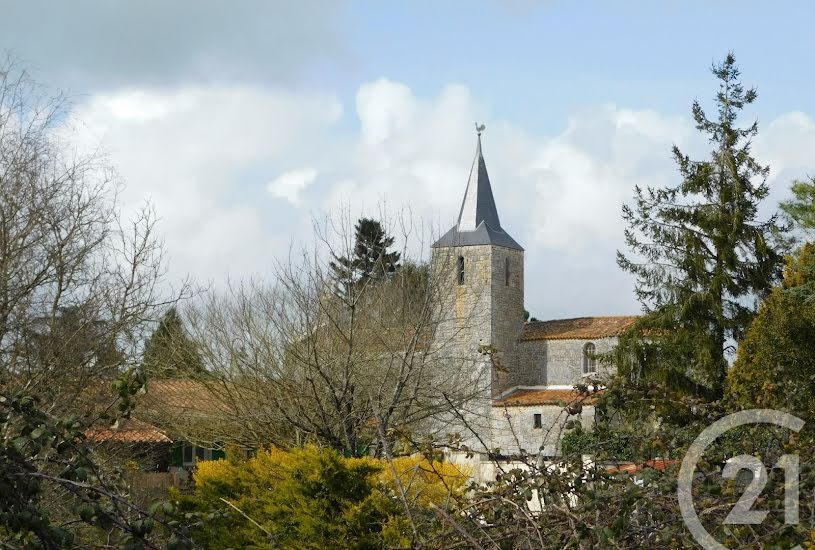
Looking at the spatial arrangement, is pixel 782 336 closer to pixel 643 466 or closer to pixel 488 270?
pixel 643 466

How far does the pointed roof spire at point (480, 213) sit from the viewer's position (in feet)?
165

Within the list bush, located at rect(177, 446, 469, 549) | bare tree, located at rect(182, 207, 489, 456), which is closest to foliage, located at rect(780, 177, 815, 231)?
bare tree, located at rect(182, 207, 489, 456)

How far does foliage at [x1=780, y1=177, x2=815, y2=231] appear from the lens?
1316 inches

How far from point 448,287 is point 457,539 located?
17.9 m

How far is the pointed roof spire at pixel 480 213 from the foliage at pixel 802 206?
17713 mm

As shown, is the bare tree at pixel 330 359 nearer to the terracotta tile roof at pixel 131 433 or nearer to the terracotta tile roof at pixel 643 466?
the terracotta tile roof at pixel 131 433

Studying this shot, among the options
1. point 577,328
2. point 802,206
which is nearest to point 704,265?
point 802,206

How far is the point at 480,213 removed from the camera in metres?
50.7

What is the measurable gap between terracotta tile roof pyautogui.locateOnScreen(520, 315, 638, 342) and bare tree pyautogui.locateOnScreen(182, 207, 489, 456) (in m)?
23.3

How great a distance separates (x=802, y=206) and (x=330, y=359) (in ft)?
67.1

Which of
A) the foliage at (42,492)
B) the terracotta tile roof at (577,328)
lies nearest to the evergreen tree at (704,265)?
the terracotta tile roof at (577,328)

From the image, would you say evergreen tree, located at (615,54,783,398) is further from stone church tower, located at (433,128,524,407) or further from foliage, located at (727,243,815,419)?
stone church tower, located at (433,128,524,407)

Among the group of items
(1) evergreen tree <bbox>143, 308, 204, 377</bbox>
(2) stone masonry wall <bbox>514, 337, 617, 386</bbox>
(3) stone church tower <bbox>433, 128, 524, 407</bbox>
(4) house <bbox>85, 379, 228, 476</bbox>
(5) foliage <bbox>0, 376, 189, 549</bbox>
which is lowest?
(5) foliage <bbox>0, 376, 189, 549</bbox>

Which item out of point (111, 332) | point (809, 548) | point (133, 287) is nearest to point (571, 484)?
point (809, 548)
